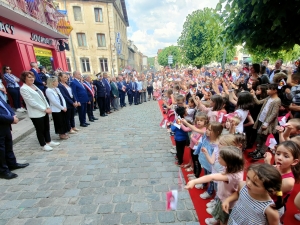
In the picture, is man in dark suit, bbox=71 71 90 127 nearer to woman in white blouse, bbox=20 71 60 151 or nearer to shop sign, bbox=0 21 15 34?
woman in white blouse, bbox=20 71 60 151

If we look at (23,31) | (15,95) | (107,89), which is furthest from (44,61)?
(107,89)

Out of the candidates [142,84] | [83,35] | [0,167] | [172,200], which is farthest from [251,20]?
[83,35]

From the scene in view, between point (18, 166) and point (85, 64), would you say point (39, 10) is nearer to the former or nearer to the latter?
point (18, 166)

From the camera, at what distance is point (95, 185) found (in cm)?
308

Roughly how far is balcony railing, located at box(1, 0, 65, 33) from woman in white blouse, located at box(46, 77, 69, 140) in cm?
401

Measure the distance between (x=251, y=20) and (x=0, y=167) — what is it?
649 centimetres

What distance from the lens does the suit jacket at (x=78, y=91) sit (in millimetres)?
6266

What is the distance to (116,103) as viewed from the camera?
9.95m

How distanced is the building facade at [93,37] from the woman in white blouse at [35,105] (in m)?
22.0

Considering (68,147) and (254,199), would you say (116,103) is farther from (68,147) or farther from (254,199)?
(254,199)

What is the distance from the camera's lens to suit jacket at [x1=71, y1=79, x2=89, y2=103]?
627 centimetres

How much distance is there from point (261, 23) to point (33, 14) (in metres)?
9.54

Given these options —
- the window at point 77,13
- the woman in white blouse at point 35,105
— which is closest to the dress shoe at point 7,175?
the woman in white blouse at point 35,105

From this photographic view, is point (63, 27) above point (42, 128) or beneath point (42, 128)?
above
